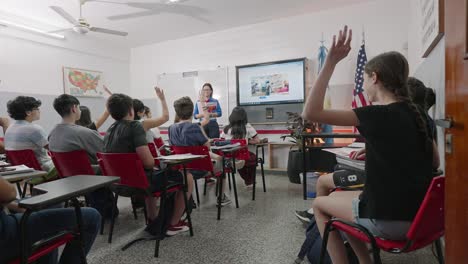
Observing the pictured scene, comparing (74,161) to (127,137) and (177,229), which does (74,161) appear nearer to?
(127,137)

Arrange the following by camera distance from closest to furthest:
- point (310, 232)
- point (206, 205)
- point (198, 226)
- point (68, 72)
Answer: point (310, 232)
point (198, 226)
point (206, 205)
point (68, 72)

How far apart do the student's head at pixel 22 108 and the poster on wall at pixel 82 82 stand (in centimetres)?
302

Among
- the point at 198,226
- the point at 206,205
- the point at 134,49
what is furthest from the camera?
the point at 134,49

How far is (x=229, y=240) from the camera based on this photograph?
2205mm

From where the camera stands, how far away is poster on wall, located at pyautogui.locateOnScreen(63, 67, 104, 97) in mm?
5633

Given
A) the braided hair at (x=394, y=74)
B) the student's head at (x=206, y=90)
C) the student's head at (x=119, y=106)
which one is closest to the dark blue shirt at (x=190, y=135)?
the student's head at (x=119, y=106)

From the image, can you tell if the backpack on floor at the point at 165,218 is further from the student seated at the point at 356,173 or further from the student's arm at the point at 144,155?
the student seated at the point at 356,173

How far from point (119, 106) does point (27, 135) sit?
1.32 meters

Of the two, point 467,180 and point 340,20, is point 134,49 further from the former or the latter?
point 467,180

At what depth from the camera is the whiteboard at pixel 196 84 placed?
5.91 metres

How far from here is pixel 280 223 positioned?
2545 millimetres

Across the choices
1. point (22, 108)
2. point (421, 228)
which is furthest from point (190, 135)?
point (421, 228)

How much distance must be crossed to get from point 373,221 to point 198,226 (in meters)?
A: 1.78

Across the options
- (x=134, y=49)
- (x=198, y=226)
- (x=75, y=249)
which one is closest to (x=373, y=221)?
(x=75, y=249)
